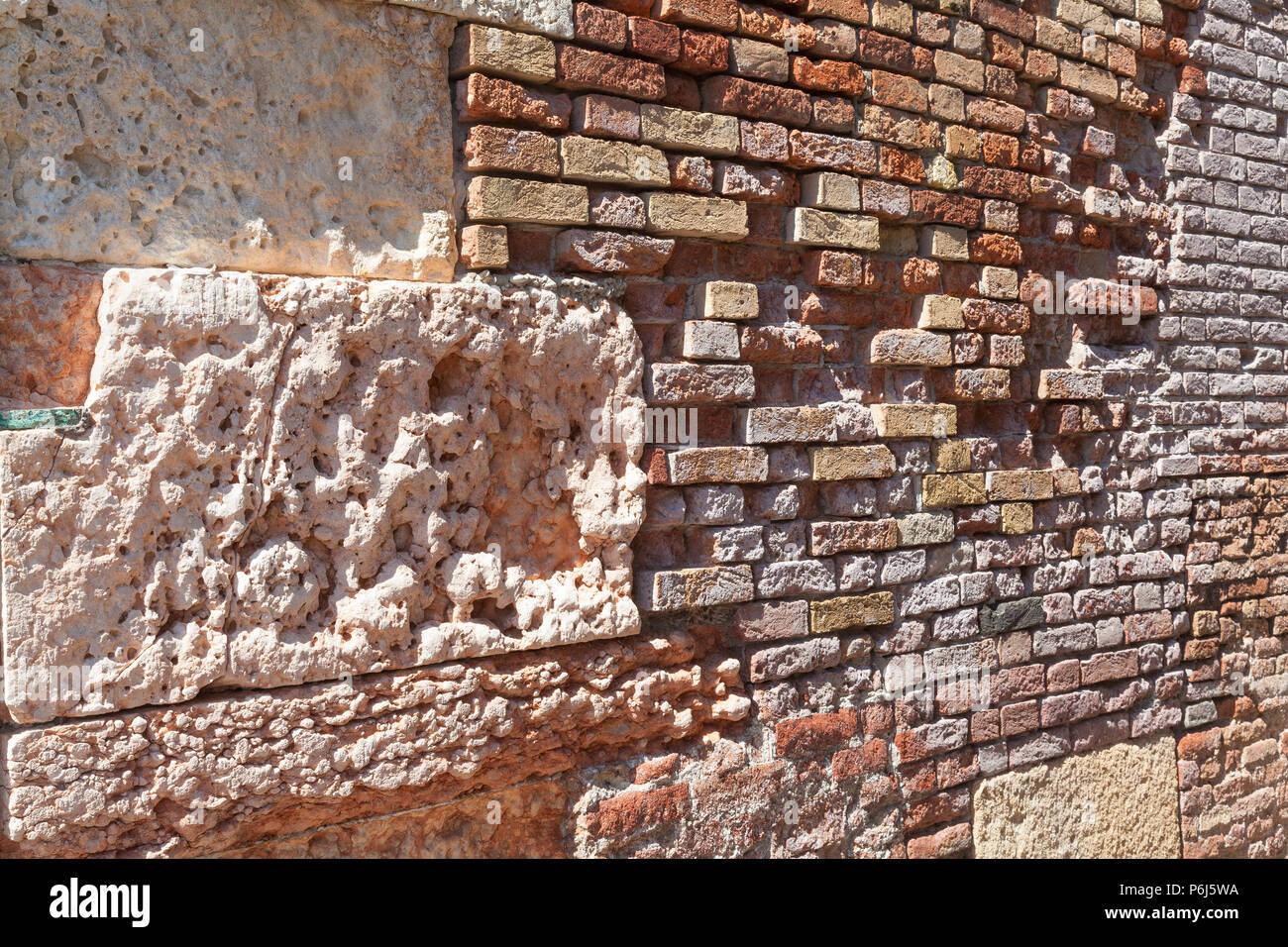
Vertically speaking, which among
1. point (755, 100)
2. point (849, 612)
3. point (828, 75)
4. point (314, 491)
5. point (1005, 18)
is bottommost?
point (849, 612)

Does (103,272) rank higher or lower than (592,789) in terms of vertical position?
higher

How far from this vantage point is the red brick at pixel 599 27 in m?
2.29

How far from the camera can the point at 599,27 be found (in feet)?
7.60

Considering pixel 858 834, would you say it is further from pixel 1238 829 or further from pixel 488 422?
pixel 1238 829

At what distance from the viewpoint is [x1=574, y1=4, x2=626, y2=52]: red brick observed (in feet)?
7.51

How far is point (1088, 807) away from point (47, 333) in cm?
326

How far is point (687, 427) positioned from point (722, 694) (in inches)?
26.4

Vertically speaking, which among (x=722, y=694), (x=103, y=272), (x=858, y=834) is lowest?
(x=858, y=834)

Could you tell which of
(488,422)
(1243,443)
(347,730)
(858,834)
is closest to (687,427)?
(488,422)

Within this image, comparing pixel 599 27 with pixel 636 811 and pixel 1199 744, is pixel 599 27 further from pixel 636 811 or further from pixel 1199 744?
pixel 1199 744

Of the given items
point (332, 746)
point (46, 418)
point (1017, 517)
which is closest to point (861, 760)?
point (1017, 517)

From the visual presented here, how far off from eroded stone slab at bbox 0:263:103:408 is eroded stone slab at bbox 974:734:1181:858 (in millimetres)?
2650

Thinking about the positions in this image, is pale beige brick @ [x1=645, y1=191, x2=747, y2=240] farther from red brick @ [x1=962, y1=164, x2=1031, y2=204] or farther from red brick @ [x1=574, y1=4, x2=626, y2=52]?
red brick @ [x1=962, y1=164, x2=1031, y2=204]

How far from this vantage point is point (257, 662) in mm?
1964
